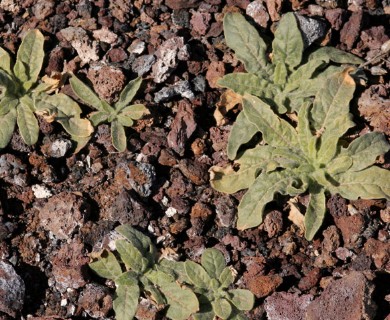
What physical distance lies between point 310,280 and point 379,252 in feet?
1.20

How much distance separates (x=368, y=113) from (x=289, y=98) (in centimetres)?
42

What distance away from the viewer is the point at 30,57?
3.63 m

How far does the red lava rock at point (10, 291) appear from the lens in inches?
124

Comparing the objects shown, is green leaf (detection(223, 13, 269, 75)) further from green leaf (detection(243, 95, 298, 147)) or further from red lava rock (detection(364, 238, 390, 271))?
red lava rock (detection(364, 238, 390, 271))

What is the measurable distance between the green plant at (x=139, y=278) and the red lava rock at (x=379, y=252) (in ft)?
2.92

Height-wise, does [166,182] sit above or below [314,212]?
above

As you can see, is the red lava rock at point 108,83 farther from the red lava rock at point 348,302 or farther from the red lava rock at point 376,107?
the red lava rock at point 348,302

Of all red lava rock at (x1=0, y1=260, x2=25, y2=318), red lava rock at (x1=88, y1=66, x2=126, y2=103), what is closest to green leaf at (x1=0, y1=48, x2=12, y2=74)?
red lava rock at (x1=88, y1=66, x2=126, y2=103)

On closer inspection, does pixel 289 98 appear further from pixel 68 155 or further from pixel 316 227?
pixel 68 155

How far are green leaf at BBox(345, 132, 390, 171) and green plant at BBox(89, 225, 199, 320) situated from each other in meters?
1.07

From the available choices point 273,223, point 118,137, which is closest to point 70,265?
point 118,137

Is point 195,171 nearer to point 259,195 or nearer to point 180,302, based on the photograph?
point 259,195

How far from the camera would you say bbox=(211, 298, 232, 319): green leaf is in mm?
3129

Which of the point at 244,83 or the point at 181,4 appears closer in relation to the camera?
the point at 244,83
